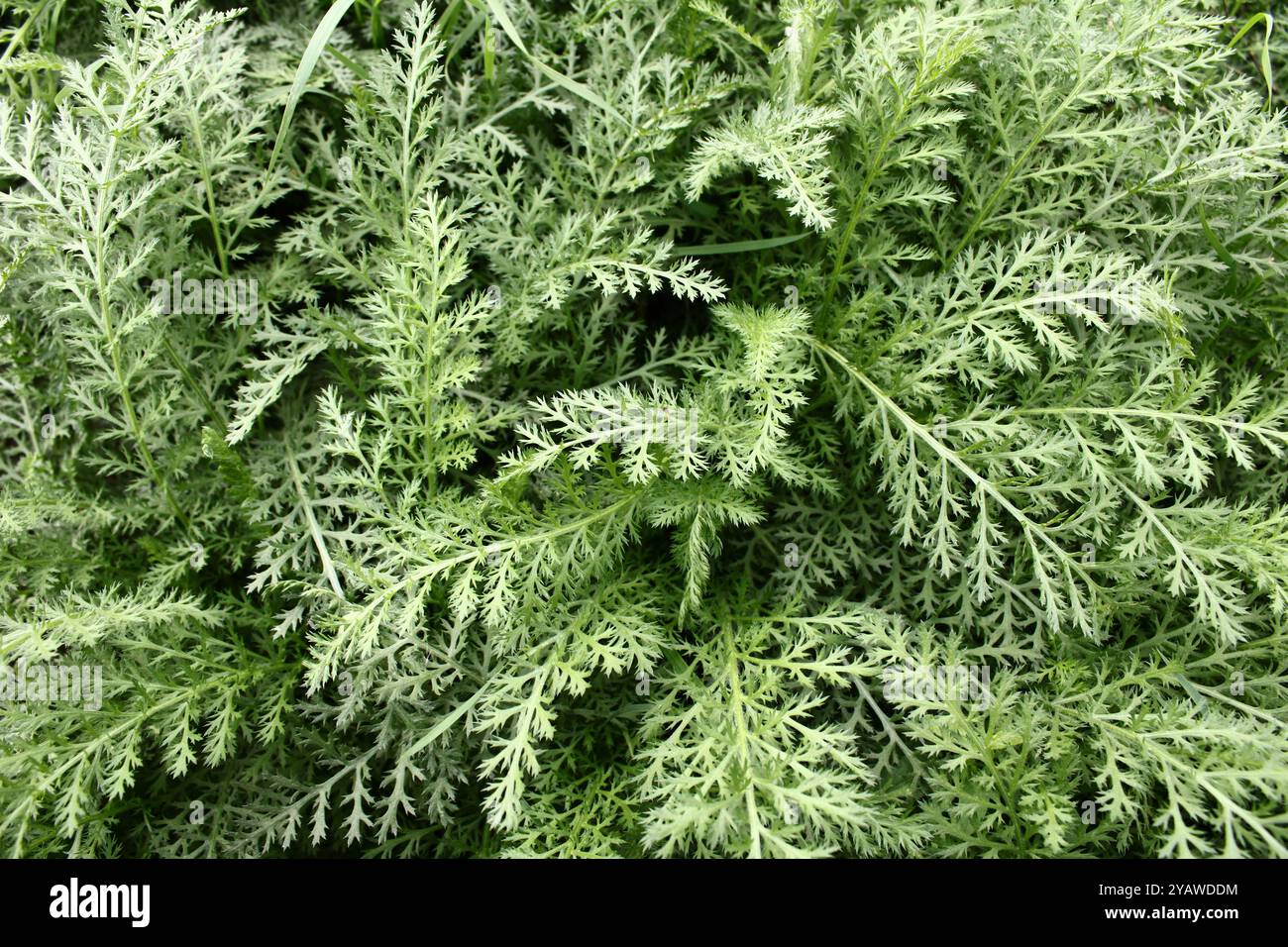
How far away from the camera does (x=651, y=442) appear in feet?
5.16

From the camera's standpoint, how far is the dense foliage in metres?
1.56

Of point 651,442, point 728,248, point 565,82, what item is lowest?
point 651,442

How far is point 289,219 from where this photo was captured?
216cm

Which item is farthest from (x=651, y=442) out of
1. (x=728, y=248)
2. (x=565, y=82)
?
(x=565, y=82)

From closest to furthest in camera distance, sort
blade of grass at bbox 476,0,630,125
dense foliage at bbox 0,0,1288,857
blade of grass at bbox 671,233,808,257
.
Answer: dense foliage at bbox 0,0,1288,857
blade of grass at bbox 476,0,630,125
blade of grass at bbox 671,233,808,257

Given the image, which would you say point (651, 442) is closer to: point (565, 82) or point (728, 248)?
point (728, 248)

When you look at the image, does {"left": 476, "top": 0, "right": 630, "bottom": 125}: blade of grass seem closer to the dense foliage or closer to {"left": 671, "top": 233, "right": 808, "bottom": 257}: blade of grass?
the dense foliage

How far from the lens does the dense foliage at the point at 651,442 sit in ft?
5.11

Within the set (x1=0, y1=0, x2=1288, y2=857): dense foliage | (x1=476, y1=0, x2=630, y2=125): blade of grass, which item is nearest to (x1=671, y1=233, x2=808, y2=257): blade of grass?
(x1=0, y1=0, x2=1288, y2=857): dense foliage

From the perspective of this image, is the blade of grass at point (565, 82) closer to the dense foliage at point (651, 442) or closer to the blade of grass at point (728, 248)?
the dense foliage at point (651, 442)

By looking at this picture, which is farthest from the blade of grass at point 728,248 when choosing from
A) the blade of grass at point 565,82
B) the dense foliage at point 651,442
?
the blade of grass at point 565,82
